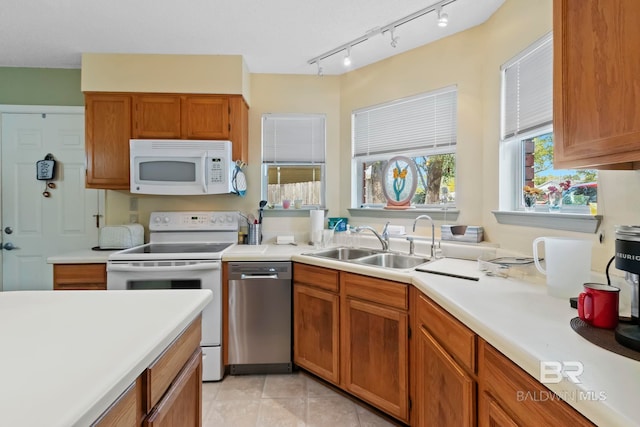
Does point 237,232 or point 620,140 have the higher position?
point 620,140

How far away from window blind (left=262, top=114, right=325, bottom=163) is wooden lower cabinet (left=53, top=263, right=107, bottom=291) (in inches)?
64.2

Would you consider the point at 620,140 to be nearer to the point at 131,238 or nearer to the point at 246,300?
the point at 246,300

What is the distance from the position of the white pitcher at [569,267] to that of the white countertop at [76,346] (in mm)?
1391

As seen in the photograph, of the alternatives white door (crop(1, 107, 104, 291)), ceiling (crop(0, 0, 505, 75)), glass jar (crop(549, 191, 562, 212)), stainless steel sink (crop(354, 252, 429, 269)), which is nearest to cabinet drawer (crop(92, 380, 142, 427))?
stainless steel sink (crop(354, 252, 429, 269))

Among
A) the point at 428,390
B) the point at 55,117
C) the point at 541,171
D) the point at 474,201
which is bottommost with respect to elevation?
the point at 428,390

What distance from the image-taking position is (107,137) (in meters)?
2.63

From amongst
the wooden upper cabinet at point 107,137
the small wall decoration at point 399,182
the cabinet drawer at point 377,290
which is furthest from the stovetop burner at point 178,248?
the small wall decoration at point 399,182

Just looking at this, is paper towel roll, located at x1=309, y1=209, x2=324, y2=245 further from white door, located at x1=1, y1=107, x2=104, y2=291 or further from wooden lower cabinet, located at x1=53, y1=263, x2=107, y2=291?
white door, located at x1=1, y1=107, x2=104, y2=291

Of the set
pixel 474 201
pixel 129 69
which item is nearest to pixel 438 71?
pixel 474 201

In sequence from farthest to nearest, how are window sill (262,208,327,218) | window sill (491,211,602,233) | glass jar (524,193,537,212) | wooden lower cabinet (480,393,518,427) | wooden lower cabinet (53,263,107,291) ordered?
window sill (262,208,327,218) < wooden lower cabinet (53,263,107,291) < glass jar (524,193,537,212) < window sill (491,211,602,233) < wooden lower cabinet (480,393,518,427)

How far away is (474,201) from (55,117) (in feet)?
12.4

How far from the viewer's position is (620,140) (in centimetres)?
87

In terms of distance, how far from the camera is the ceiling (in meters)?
2.01

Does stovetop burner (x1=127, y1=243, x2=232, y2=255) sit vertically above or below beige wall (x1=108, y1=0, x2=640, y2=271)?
below
